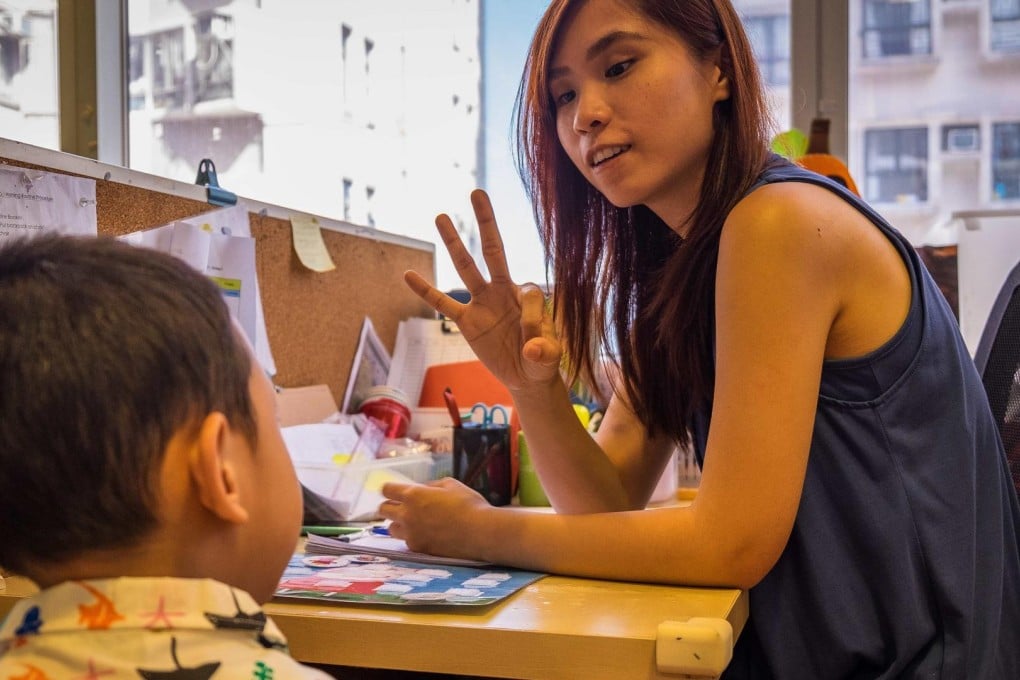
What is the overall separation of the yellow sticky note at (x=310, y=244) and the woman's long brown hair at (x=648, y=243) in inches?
16.3

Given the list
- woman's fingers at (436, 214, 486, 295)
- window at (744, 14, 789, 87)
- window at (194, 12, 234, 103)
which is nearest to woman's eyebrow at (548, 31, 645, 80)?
woman's fingers at (436, 214, 486, 295)

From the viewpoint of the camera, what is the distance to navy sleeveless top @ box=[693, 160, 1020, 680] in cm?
88

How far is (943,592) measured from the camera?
0.88 m

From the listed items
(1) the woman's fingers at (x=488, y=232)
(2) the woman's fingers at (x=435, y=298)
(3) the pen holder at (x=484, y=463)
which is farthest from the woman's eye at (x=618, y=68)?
(3) the pen holder at (x=484, y=463)

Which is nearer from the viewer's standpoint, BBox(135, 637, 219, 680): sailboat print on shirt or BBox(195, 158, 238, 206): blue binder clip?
BBox(135, 637, 219, 680): sailboat print on shirt

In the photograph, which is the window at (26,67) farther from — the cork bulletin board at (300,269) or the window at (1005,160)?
the window at (1005,160)

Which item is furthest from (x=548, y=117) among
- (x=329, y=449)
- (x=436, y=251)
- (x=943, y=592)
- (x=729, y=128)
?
(x=436, y=251)

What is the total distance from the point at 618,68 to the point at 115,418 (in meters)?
0.69

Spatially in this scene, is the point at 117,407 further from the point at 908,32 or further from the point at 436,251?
the point at 908,32

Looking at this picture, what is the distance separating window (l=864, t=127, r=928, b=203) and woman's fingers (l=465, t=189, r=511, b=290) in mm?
1531

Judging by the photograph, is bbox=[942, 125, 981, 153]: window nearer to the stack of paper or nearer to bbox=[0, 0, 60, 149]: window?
the stack of paper

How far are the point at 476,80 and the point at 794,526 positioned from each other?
75.4 inches

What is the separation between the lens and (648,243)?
1259mm

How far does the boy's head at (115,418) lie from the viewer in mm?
561
